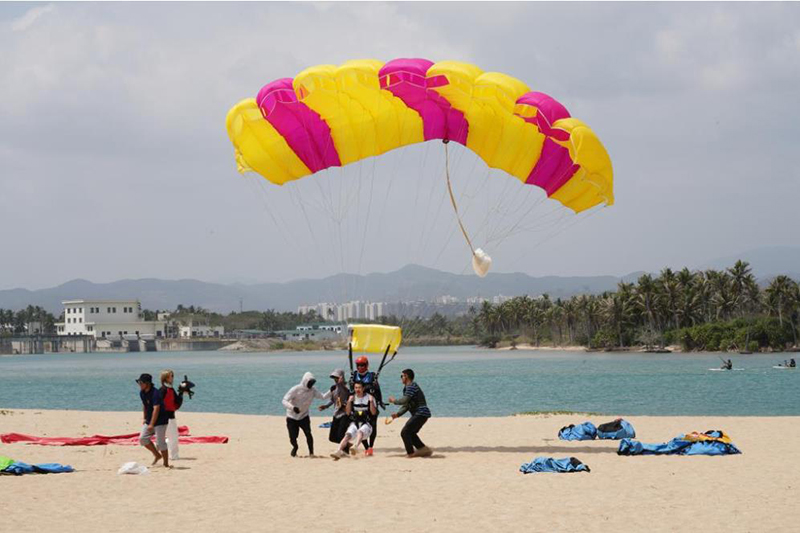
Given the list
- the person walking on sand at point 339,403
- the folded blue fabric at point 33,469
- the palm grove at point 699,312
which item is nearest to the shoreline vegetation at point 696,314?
the palm grove at point 699,312

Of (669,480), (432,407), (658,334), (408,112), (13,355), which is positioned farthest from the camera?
(13,355)

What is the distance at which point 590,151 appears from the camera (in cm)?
1416

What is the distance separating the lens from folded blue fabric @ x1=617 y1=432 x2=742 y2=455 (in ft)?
44.8

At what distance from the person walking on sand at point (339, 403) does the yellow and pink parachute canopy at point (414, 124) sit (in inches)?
156

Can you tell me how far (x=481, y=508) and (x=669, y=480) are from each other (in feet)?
9.84

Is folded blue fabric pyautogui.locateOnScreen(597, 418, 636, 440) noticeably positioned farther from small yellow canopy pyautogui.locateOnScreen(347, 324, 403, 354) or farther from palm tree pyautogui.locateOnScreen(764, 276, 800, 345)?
palm tree pyautogui.locateOnScreen(764, 276, 800, 345)

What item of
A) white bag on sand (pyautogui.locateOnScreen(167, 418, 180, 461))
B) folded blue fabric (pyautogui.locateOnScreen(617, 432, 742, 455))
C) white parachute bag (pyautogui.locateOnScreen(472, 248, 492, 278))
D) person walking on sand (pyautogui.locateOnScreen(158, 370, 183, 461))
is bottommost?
folded blue fabric (pyautogui.locateOnScreen(617, 432, 742, 455))

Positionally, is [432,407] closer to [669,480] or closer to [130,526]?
[669,480]

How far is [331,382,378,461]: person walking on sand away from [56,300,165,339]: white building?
171m

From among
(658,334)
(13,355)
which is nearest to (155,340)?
(13,355)

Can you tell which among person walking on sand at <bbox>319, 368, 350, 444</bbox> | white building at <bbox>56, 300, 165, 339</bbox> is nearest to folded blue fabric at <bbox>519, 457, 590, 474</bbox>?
person walking on sand at <bbox>319, 368, 350, 444</bbox>

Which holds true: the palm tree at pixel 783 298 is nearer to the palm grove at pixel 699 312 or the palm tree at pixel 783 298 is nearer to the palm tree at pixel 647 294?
the palm grove at pixel 699 312

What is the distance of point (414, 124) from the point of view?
605 inches

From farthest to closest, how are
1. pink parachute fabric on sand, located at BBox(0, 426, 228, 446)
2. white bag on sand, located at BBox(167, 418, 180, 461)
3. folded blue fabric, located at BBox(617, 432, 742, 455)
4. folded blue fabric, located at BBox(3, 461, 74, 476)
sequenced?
pink parachute fabric on sand, located at BBox(0, 426, 228, 446), folded blue fabric, located at BBox(617, 432, 742, 455), white bag on sand, located at BBox(167, 418, 180, 461), folded blue fabric, located at BBox(3, 461, 74, 476)
